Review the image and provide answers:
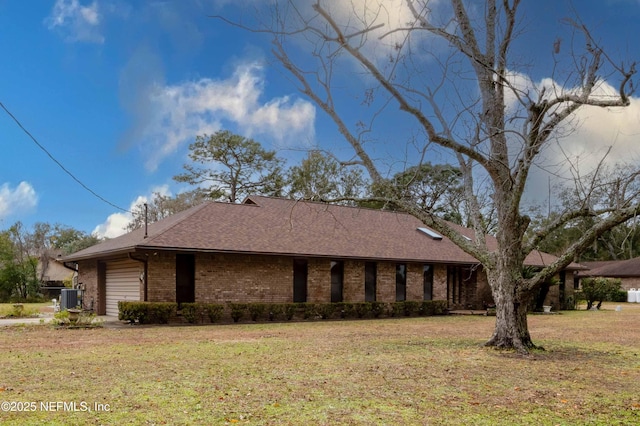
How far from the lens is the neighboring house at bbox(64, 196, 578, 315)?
18.9 m

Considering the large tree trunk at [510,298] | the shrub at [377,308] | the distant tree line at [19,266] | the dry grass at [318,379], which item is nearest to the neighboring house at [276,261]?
the shrub at [377,308]

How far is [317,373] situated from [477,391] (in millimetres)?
2461

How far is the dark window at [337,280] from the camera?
22.3 metres

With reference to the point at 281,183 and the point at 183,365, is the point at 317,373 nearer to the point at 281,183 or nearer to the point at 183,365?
the point at 183,365

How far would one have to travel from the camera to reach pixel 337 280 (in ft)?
73.5

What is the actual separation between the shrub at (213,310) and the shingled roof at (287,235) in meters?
1.91

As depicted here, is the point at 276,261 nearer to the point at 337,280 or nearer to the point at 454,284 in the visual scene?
the point at 337,280

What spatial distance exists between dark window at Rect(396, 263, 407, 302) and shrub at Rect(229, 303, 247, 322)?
7817 mm

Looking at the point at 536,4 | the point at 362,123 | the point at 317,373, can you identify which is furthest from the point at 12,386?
the point at 536,4

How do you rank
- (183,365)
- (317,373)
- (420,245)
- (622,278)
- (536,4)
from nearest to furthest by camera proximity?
(317,373)
(183,365)
(536,4)
(420,245)
(622,278)

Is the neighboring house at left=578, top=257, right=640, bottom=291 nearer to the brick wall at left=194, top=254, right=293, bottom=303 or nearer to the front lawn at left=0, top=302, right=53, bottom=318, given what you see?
Result: the brick wall at left=194, top=254, right=293, bottom=303

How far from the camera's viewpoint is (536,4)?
11266mm

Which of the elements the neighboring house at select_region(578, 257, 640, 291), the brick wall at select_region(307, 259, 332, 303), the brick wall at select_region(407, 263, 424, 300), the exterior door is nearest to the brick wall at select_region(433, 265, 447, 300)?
the brick wall at select_region(407, 263, 424, 300)

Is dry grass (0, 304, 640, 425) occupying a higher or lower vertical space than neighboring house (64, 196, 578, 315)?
lower
